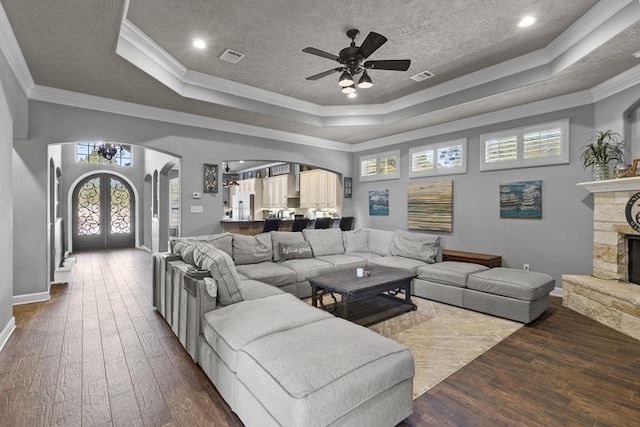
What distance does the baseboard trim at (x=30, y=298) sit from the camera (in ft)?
13.6

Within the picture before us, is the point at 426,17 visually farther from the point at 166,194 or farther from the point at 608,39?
the point at 166,194

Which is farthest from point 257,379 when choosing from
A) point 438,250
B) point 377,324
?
point 438,250

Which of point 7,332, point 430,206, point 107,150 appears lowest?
point 7,332

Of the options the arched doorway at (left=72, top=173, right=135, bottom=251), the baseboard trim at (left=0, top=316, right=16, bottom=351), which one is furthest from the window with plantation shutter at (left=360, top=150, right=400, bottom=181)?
the arched doorway at (left=72, top=173, right=135, bottom=251)

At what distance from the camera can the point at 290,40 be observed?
11.6 ft

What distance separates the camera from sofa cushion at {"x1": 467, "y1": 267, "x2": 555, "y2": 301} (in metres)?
3.50

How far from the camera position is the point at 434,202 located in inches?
239


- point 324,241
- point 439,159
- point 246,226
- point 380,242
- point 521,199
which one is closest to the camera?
point 521,199

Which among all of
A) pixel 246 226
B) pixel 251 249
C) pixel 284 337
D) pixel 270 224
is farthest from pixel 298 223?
pixel 284 337

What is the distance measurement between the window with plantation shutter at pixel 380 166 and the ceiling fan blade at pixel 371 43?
12.6 ft

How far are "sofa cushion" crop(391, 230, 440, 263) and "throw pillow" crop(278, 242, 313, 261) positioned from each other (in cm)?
154

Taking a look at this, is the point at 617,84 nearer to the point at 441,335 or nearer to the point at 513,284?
the point at 513,284

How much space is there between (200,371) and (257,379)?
1160 millimetres

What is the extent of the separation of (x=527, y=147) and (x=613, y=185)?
4.42ft
